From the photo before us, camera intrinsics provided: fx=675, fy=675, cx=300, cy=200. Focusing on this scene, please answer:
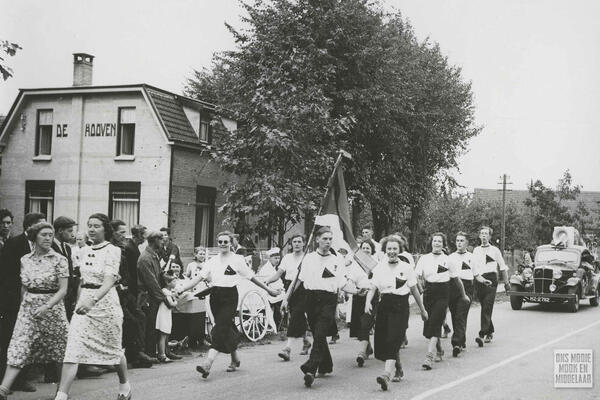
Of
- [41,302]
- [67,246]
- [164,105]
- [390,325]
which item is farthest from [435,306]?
[164,105]

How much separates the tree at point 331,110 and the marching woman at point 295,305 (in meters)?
7.08

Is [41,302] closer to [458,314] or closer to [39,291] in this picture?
[39,291]

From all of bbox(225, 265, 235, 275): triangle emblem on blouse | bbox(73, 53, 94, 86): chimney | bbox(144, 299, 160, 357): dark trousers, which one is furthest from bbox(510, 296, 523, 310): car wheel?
bbox(73, 53, 94, 86): chimney

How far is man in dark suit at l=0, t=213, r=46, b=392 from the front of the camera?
296 inches

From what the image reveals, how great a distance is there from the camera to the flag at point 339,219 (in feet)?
33.4

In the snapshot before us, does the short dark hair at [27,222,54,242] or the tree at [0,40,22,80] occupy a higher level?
the tree at [0,40,22,80]

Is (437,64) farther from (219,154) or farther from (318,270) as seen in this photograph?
(318,270)

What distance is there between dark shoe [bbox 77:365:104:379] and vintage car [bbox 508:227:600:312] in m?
13.4

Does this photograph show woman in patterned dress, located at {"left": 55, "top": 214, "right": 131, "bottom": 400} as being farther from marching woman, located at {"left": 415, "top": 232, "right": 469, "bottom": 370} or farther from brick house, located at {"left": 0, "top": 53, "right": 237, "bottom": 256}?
brick house, located at {"left": 0, "top": 53, "right": 237, "bottom": 256}

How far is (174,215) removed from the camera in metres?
24.9

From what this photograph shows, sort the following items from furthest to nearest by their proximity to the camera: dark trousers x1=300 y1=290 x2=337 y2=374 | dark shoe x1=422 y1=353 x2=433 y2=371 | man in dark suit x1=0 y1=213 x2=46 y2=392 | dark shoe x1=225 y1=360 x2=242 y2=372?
dark shoe x1=422 y1=353 x2=433 y2=371
dark shoe x1=225 y1=360 x2=242 y2=372
dark trousers x1=300 y1=290 x2=337 y2=374
man in dark suit x1=0 y1=213 x2=46 y2=392

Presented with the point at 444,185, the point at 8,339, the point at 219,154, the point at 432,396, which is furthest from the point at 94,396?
the point at 444,185

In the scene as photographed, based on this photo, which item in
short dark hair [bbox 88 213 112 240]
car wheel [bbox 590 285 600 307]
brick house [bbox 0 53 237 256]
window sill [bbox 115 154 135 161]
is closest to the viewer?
short dark hair [bbox 88 213 112 240]

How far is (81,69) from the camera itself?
2744 centimetres
